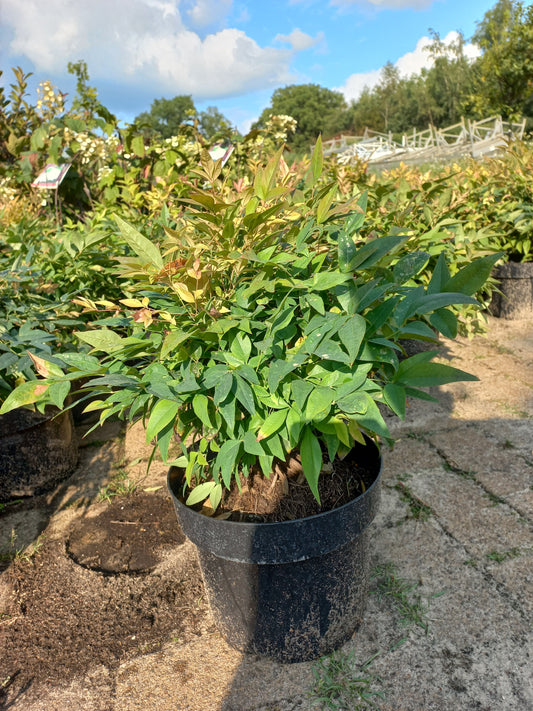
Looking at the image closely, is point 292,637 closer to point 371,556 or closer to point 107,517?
point 371,556

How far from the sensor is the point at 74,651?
1.68m

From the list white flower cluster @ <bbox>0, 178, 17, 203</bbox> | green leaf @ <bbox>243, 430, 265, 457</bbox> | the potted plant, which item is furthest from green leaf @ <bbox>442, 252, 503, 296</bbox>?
white flower cluster @ <bbox>0, 178, 17, 203</bbox>

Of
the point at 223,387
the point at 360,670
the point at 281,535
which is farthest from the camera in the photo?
the point at 360,670

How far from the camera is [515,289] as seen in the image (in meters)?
4.71

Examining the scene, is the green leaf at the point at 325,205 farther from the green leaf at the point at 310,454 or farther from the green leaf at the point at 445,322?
the green leaf at the point at 310,454

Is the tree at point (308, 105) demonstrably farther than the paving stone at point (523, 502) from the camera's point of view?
Yes

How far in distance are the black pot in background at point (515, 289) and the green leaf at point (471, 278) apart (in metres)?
3.95

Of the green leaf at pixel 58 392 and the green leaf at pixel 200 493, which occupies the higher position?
the green leaf at pixel 58 392

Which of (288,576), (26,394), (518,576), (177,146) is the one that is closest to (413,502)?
(518,576)

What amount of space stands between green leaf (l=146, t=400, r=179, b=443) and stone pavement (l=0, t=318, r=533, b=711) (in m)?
0.90

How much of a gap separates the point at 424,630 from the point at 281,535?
0.68m

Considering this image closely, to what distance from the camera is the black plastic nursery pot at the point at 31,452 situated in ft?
8.16

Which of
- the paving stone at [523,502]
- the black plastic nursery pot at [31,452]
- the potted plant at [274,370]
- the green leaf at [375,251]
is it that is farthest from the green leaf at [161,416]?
the paving stone at [523,502]

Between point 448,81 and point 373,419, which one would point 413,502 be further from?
point 448,81
